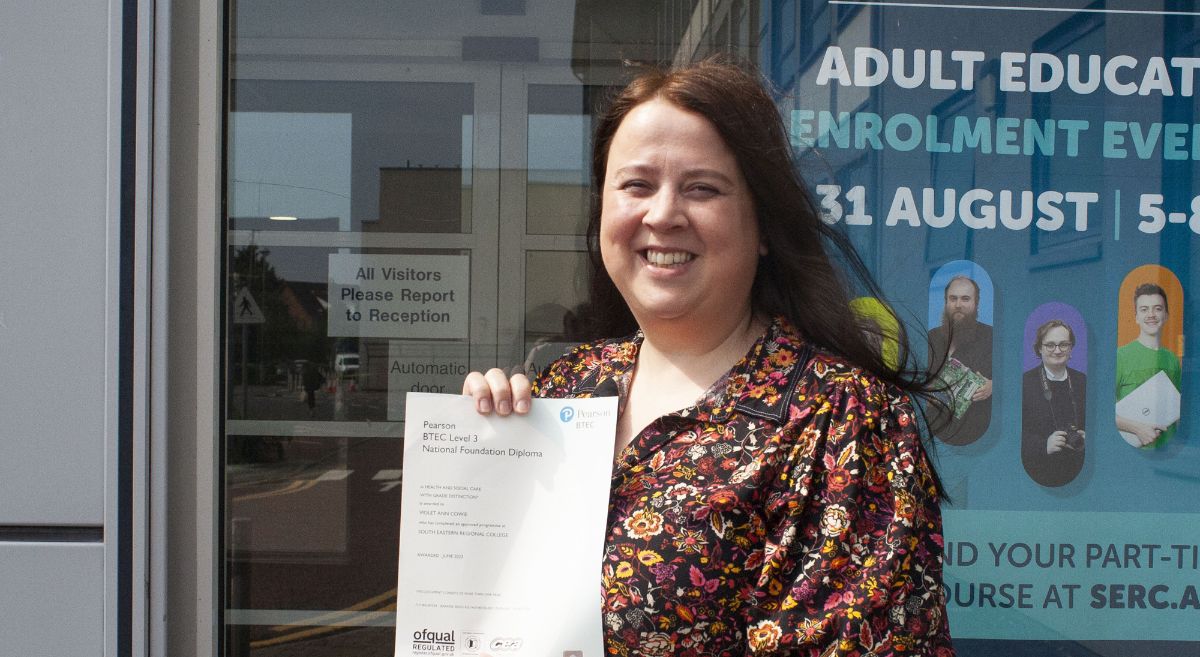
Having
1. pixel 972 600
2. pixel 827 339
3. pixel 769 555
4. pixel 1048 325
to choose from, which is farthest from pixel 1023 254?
pixel 769 555

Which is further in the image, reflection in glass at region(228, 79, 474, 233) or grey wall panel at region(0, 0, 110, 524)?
reflection in glass at region(228, 79, 474, 233)

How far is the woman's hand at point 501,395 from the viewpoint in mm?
1661

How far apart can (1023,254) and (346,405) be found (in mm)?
2058

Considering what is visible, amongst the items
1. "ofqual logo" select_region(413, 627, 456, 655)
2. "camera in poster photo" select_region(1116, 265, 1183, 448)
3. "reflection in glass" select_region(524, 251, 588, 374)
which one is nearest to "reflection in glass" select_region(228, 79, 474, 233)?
"reflection in glass" select_region(524, 251, 588, 374)

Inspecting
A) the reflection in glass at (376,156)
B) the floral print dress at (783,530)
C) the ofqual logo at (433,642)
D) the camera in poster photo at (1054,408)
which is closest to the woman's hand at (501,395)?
the floral print dress at (783,530)

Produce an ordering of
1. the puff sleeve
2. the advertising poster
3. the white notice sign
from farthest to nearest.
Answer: the white notice sign → the advertising poster → the puff sleeve

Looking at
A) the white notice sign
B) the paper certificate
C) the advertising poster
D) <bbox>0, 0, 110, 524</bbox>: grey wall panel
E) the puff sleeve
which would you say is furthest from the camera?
the white notice sign

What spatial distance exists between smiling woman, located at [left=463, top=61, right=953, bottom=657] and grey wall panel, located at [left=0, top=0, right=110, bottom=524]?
1.36 metres

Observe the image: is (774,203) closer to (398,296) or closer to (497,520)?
(497,520)

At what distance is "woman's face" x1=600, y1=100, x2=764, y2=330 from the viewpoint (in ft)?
5.23

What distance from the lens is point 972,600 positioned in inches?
113

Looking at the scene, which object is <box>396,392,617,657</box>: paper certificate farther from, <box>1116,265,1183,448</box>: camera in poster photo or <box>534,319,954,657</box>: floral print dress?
<box>1116,265,1183,448</box>: camera in poster photo

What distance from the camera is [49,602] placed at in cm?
249

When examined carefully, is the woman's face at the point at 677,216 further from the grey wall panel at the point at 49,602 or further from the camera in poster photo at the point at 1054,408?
the grey wall panel at the point at 49,602
